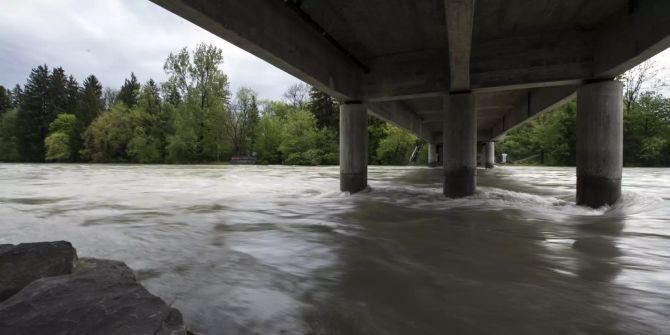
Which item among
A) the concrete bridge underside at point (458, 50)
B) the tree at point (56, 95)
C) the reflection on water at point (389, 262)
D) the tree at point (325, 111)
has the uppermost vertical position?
the tree at point (56, 95)

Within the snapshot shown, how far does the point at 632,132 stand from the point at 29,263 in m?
57.0

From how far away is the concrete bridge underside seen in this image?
6.65 m

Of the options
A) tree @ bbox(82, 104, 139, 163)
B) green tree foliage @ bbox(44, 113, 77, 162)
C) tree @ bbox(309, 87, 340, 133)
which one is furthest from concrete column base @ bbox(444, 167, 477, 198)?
green tree foliage @ bbox(44, 113, 77, 162)

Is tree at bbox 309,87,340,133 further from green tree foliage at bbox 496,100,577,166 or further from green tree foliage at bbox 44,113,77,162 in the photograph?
green tree foliage at bbox 44,113,77,162

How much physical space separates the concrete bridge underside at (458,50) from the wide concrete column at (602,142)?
0.03 meters

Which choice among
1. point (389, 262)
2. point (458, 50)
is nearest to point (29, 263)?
point (389, 262)

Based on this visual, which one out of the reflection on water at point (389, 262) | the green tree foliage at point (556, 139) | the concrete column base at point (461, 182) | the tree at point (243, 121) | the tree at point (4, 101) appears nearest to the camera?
the reflection on water at point (389, 262)

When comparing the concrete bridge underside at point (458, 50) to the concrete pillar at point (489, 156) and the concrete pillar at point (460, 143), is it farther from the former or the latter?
the concrete pillar at point (489, 156)

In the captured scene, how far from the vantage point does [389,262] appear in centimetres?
474

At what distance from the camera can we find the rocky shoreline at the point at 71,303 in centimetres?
210

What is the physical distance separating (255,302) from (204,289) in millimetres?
747

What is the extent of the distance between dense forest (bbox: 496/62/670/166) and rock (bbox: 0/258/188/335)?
4181 cm

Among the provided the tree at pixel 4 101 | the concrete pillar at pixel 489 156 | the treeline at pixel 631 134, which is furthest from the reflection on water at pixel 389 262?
the tree at pixel 4 101

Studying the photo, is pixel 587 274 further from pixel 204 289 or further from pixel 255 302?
pixel 204 289
